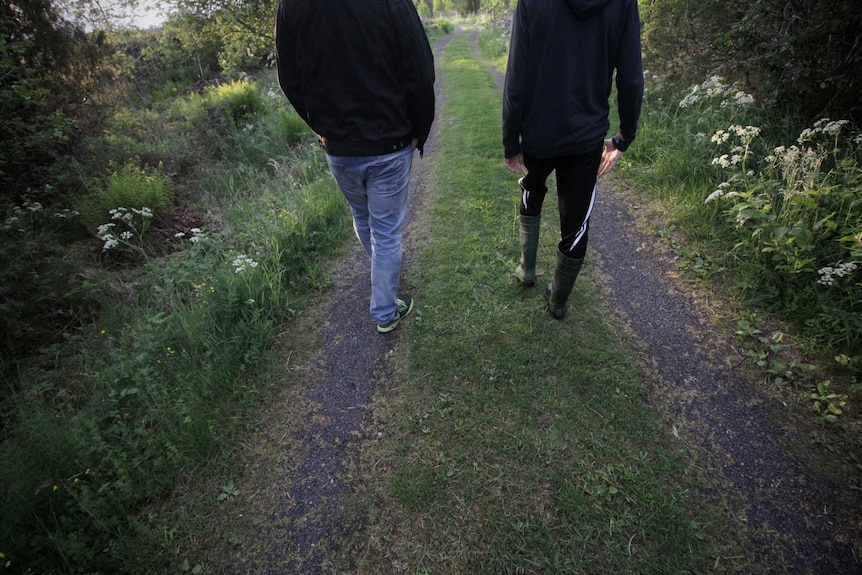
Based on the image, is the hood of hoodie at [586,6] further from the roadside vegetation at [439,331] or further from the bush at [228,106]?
the bush at [228,106]

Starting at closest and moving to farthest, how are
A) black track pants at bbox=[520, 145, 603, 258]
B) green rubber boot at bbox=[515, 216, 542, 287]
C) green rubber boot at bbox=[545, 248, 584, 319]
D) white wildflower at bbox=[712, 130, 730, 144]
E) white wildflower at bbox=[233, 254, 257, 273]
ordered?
black track pants at bbox=[520, 145, 603, 258], green rubber boot at bbox=[545, 248, 584, 319], green rubber boot at bbox=[515, 216, 542, 287], white wildflower at bbox=[233, 254, 257, 273], white wildflower at bbox=[712, 130, 730, 144]

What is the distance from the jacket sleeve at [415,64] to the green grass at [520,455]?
142cm

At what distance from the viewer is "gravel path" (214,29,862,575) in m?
1.67

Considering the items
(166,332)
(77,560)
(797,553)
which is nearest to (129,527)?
(77,560)

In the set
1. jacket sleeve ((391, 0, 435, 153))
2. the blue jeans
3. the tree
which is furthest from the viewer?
the tree

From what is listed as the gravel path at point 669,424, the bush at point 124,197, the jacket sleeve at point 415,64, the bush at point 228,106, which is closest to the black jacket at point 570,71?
the jacket sleeve at point 415,64

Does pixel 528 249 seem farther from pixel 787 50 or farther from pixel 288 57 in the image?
pixel 787 50

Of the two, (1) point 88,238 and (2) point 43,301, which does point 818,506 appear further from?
(1) point 88,238

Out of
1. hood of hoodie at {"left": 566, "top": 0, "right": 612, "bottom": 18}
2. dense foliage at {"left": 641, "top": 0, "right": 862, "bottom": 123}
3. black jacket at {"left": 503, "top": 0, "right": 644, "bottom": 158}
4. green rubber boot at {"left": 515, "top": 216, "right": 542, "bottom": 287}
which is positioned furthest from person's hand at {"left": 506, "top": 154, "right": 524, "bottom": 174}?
dense foliage at {"left": 641, "top": 0, "right": 862, "bottom": 123}

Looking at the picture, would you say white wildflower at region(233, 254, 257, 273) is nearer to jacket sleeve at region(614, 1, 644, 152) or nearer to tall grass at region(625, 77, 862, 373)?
jacket sleeve at region(614, 1, 644, 152)

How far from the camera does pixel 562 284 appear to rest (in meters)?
2.63

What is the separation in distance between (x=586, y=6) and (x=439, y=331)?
6.70ft

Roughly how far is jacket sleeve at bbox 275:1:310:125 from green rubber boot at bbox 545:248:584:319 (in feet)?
6.16

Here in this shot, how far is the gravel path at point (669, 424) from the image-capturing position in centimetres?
167
